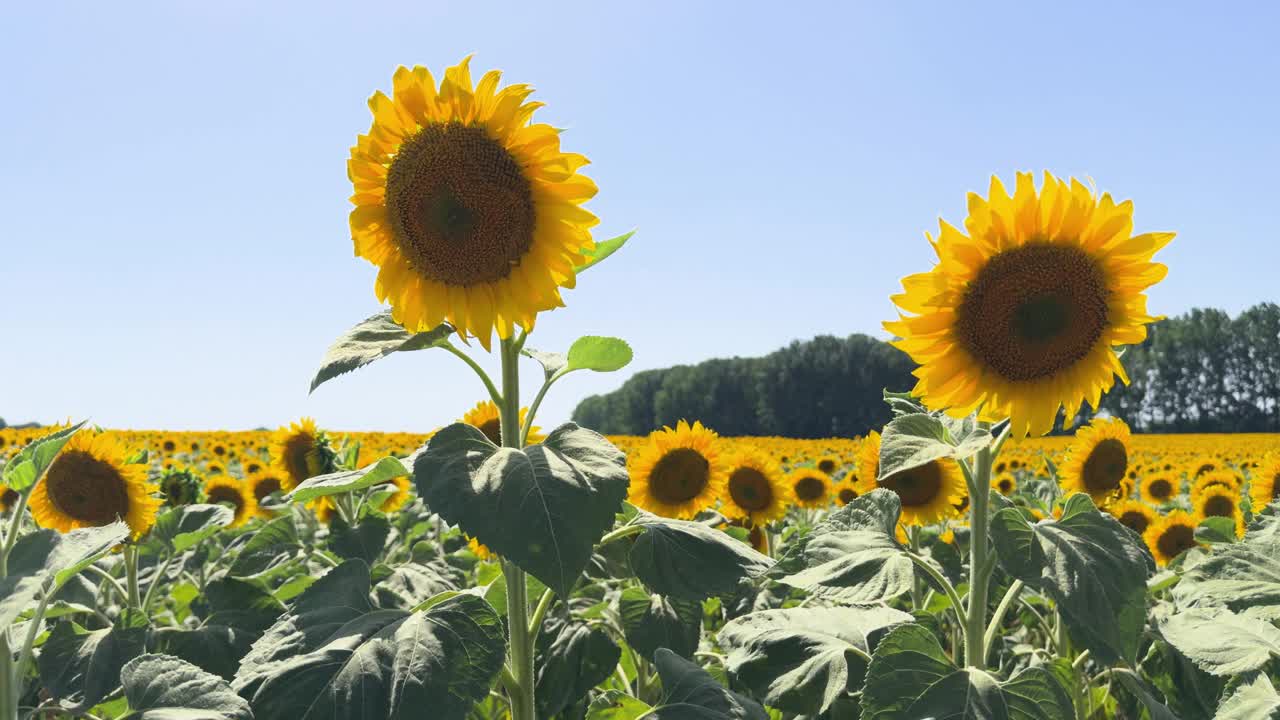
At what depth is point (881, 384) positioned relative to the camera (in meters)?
77.1

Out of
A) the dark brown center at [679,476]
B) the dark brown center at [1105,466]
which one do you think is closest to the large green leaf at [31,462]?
the dark brown center at [679,476]

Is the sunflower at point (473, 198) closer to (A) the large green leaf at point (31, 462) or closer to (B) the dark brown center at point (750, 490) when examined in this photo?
(A) the large green leaf at point (31, 462)

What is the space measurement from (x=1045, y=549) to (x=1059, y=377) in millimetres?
562

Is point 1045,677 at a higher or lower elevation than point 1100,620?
lower

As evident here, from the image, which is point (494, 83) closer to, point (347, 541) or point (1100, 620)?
point (1100, 620)

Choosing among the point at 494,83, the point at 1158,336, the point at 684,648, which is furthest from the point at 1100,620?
the point at 1158,336

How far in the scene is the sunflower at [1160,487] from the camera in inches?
346

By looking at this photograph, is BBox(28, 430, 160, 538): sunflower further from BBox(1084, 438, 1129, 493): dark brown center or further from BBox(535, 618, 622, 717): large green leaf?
BBox(1084, 438, 1129, 493): dark brown center

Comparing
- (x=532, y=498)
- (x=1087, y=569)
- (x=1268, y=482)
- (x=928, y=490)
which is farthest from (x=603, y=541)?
(x=1268, y=482)

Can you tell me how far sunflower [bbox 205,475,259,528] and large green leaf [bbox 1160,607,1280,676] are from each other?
6.43m

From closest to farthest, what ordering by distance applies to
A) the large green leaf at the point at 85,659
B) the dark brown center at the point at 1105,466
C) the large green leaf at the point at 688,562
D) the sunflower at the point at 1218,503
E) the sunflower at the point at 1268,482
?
the large green leaf at the point at 688,562, the large green leaf at the point at 85,659, the sunflower at the point at 1268,482, the dark brown center at the point at 1105,466, the sunflower at the point at 1218,503

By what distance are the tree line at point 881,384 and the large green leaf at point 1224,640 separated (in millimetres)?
70761

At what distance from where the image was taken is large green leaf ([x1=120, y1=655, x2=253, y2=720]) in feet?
5.95

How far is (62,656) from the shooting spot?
3.24 m
